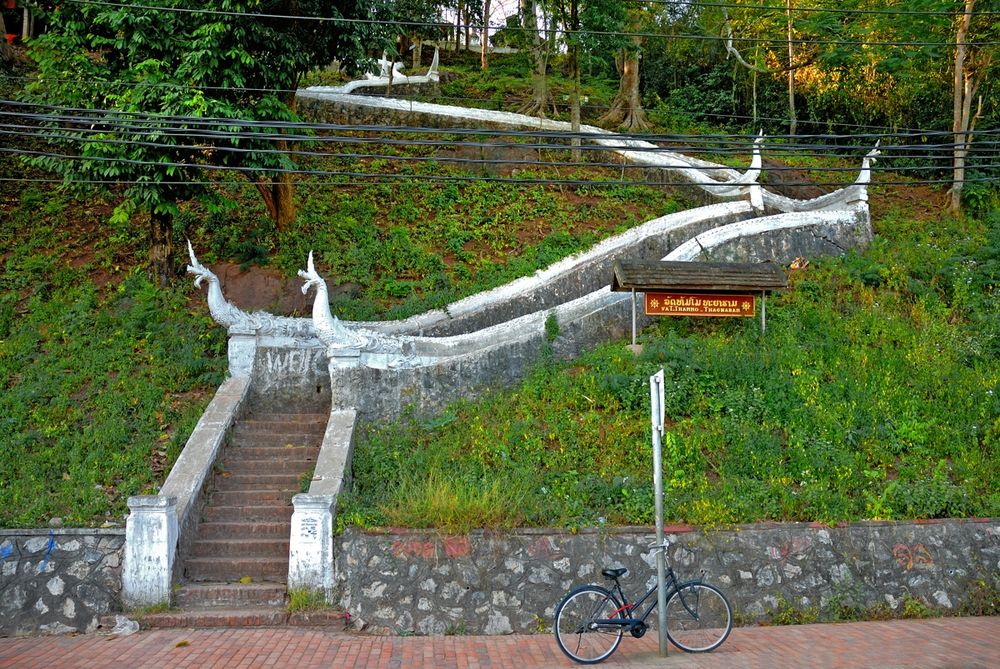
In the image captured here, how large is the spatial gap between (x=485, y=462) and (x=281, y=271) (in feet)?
26.6

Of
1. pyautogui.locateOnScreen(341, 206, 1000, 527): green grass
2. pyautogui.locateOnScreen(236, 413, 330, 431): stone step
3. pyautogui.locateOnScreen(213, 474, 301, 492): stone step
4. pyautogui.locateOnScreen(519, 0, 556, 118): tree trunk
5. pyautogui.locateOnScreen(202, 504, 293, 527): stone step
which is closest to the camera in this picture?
pyautogui.locateOnScreen(341, 206, 1000, 527): green grass

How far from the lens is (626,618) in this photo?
26.2ft

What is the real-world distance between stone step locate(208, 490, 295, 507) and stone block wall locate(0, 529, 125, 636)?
1548 millimetres

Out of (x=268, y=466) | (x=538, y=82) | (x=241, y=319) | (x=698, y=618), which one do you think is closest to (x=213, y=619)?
(x=268, y=466)

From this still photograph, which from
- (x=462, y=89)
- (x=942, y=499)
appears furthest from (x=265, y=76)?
(x=462, y=89)

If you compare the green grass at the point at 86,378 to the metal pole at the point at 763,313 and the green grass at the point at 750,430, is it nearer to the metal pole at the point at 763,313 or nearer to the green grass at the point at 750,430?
the green grass at the point at 750,430

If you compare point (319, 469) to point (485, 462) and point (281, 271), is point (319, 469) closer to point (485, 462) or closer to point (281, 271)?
point (485, 462)

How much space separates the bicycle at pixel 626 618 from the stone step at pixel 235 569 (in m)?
3.39

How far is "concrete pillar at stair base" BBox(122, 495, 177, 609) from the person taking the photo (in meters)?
8.91

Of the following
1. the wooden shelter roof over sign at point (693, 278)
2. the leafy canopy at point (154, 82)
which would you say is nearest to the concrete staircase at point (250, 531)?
the leafy canopy at point (154, 82)

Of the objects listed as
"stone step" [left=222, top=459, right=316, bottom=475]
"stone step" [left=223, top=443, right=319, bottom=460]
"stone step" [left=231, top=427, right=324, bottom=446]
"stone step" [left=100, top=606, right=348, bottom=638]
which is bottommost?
"stone step" [left=100, top=606, right=348, bottom=638]

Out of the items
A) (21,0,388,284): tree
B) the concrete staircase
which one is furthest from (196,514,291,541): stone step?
(21,0,388,284): tree

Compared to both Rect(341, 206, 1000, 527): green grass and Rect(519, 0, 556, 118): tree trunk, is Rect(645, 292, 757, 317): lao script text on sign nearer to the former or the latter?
Rect(341, 206, 1000, 527): green grass

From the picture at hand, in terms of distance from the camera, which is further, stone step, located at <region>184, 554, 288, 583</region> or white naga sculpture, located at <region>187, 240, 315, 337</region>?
white naga sculpture, located at <region>187, 240, 315, 337</region>
